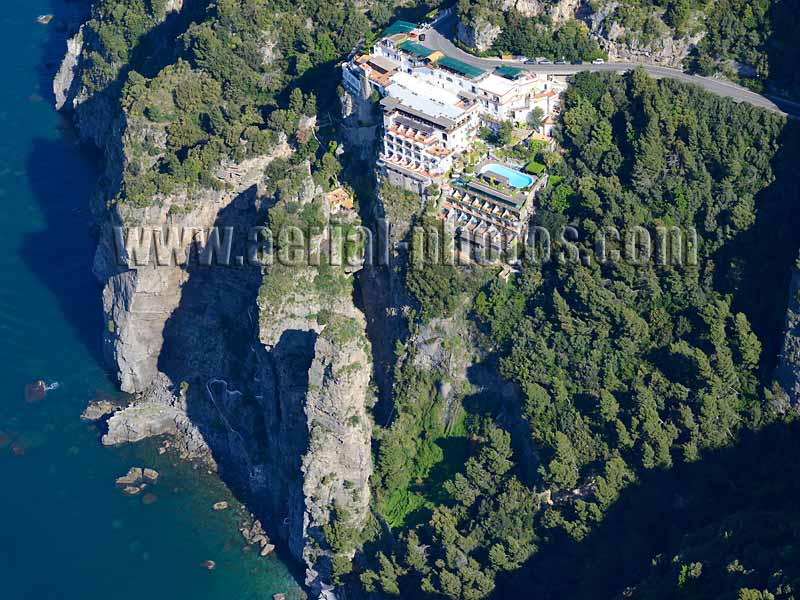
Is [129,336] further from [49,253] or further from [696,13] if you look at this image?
[696,13]

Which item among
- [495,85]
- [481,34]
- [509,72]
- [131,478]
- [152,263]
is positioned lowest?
[131,478]

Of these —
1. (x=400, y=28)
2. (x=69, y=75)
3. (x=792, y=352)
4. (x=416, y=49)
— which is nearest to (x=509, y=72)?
(x=416, y=49)

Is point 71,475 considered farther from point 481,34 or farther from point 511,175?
point 481,34

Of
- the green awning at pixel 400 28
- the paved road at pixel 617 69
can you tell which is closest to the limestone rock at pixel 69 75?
the green awning at pixel 400 28

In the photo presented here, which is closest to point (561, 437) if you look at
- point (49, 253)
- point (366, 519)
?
point (366, 519)

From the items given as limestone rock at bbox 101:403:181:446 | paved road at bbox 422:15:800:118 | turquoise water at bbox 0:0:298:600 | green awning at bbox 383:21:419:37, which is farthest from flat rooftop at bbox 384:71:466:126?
turquoise water at bbox 0:0:298:600

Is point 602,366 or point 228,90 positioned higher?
point 228,90

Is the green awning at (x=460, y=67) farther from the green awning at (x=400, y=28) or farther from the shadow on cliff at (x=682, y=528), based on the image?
the shadow on cliff at (x=682, y=528)

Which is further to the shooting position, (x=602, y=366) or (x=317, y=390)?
(x=317, y=390)
